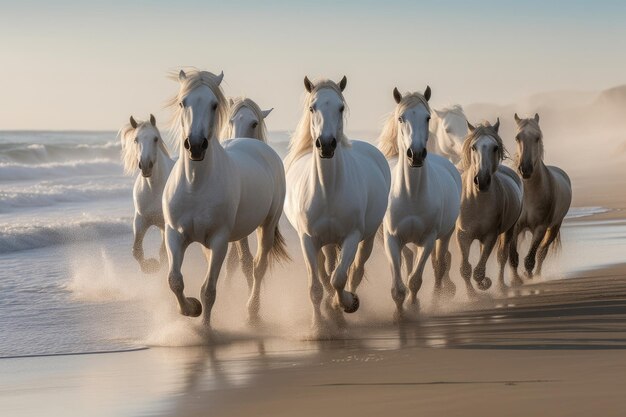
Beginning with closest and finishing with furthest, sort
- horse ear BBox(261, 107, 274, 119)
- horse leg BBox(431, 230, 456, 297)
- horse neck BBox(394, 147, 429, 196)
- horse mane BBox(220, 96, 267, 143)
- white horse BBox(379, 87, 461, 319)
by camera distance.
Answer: white horse BBox(379, 87, 461, 319) < horse neck BBox(394, 147, 429, 196) < horse leg BBox(431, 230, 456, 297) < horse mane BBox(220, 96, 267, 143) < horse ear BBox(261, 107, 274, 119)

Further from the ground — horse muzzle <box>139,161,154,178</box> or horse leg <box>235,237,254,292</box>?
horse muzzle <box>139,161,154,178</box>

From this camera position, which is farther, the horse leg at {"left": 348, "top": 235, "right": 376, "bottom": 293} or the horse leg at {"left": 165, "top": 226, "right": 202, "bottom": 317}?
the horse leg at {"left": 348, "top": 235, "right": 376, "bottom": 293}

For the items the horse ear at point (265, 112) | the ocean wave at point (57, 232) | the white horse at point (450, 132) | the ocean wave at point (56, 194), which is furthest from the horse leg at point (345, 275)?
the ocean wave at point (56, 194)

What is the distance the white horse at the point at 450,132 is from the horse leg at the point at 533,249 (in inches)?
86.5

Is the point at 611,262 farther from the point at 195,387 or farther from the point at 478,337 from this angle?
the point at 195,387

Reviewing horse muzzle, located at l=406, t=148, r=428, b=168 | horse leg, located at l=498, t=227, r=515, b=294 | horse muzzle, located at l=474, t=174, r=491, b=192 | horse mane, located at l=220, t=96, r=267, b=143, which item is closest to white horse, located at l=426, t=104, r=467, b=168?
Answer: horse leg, located at l=498, t=227, r=515, b=294

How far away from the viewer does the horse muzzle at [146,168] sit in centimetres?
1115

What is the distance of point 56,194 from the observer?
27375 millimetres

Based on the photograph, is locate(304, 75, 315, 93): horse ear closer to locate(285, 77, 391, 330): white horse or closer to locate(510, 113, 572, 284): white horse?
locate(285, 77, 391, 330): white horse

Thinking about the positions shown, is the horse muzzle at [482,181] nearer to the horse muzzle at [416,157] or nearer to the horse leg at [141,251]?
the horse muzzle at [416,157]

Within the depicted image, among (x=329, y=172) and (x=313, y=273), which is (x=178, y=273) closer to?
(x=313, y=273)

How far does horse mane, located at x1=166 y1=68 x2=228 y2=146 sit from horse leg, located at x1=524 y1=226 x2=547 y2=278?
5.05 metres

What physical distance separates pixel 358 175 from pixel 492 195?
9.14ft

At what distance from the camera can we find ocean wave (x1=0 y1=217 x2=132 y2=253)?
54.2 feet
